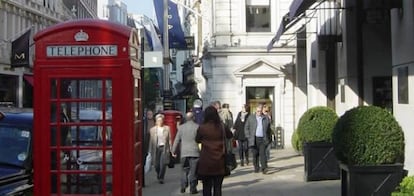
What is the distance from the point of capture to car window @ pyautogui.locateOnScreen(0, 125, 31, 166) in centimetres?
754

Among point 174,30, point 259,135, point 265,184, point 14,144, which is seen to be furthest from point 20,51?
point 14,144

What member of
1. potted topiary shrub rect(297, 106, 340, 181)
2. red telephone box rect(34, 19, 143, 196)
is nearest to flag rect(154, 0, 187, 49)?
potted topiary shrub rect(297, 106, 340, 181)

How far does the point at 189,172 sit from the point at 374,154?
4.86 metres

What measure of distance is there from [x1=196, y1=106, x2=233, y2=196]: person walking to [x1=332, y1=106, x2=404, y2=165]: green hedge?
1828 millimetres

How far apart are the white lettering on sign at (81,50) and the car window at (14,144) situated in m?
1.21

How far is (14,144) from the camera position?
305 inches

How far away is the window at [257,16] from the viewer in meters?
30.8

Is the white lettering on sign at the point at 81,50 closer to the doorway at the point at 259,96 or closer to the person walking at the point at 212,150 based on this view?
the person walking at the point at 212,150

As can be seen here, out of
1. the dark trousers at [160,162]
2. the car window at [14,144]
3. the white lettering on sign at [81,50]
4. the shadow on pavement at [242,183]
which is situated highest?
the white lettering on sign at [81,50]

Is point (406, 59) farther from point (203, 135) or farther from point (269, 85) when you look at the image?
point (269, 85)

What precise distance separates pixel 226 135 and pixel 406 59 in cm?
308

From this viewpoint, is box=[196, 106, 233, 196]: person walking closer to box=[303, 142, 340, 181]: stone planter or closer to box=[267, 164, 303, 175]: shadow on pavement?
box=[303, 142, 340, 181]: stone planter

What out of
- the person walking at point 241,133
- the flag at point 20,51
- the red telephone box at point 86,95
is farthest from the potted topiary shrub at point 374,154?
the flag at point 20,51

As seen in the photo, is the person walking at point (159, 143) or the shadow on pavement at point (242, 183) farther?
the person walking at point (159, 143)
